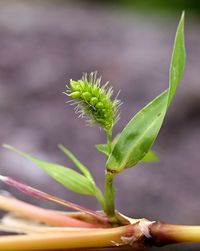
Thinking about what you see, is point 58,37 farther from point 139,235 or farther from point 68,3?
point 139,235

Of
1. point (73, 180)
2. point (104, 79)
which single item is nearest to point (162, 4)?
point (104, 79)

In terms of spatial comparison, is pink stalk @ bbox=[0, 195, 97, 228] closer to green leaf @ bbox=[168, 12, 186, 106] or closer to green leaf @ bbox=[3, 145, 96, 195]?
green leaf @ bbox=[3, 145, 96, 195]

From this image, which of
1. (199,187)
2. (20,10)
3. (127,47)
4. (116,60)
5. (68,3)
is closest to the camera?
(199,187)

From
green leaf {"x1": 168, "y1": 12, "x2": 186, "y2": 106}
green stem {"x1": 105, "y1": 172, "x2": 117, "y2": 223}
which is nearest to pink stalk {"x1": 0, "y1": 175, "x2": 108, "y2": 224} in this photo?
green stem {"x1": 105, "y1": 172, "x2": 117, "y2": 223}

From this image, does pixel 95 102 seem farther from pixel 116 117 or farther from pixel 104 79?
pixel 104 79

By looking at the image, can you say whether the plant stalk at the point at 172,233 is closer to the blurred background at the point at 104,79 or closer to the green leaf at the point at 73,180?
the green leaf at the point at 73,180

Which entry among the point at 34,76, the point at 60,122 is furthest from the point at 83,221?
the point at 34,76
